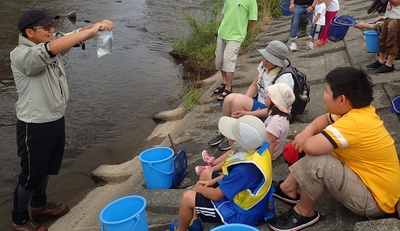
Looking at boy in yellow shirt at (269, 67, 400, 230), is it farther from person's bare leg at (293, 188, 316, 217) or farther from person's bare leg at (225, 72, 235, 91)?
person's bare leg at (225, 72, 235, 91)

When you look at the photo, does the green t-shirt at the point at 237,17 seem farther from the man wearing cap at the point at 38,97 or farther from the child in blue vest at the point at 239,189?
the child in blue vest at the point at 239,189

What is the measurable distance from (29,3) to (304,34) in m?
9.26

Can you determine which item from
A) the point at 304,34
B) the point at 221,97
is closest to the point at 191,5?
the point at 304,34

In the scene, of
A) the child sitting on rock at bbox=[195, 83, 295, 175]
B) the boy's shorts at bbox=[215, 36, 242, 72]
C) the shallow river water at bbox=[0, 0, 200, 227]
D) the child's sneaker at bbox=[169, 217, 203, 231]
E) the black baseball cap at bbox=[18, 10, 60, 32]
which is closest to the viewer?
the child's sneaker at bbox=[169, 217, 203, 231]

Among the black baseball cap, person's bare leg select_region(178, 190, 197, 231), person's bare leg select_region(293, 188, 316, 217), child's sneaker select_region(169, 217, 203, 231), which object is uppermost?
the black baseball cap

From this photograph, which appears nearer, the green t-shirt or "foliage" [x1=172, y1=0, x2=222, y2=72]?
the green t-shirt

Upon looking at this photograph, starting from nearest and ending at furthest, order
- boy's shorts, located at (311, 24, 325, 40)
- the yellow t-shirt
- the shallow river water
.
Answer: the yellow t-shirt, the shallow river water, boy's shorts, located at (311, 24, 325, 40)

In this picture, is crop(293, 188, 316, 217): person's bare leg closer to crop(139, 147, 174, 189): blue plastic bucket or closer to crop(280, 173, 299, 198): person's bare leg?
crop(280, 173, 299, 198): person's bare leg

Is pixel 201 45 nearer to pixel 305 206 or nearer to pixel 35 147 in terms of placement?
pixel 35 147

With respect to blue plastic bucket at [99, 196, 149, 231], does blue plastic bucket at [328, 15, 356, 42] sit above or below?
above

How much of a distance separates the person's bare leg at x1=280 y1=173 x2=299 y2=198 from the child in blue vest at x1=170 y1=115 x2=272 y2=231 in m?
0.28

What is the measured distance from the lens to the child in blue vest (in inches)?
100

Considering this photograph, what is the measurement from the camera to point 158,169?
11.7 ft

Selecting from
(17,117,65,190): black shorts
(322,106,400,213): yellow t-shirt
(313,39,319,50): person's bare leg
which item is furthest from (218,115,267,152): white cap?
(313,39,319,50): person's bare leg
